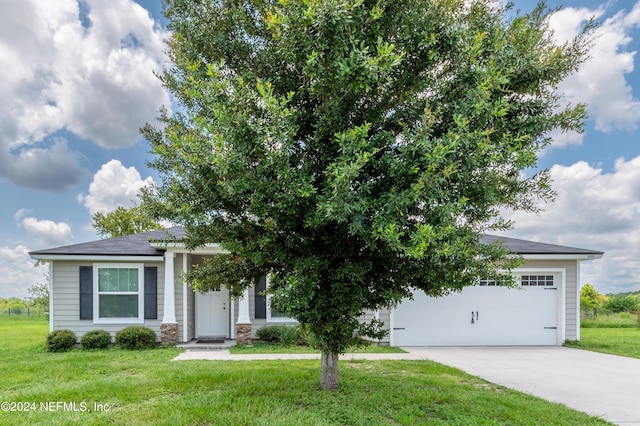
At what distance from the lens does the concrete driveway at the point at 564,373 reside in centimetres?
563

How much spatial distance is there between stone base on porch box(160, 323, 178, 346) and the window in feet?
31.4

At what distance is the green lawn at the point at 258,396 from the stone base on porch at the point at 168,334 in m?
2.28

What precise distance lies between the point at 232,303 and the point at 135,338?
2.54 meters

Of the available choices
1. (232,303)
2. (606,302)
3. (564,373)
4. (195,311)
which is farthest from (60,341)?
(606,302)

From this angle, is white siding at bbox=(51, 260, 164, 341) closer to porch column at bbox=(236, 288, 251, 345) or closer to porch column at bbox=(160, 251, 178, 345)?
porch column at bbox=(160, 251, 178, 345)

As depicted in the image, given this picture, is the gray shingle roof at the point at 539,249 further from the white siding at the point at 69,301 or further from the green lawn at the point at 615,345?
the white siding at the point at 69,301

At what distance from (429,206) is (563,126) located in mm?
2290

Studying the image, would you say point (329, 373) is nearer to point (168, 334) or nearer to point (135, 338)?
point (168, 334)

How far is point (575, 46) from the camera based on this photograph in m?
5.03

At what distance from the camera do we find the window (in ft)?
37.3

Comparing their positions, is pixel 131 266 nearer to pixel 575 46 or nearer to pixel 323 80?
pixel 323 80

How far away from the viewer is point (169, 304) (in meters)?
10.4

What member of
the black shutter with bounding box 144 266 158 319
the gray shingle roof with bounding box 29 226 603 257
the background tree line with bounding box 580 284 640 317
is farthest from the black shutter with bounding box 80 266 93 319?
the background tree line with bounding box 580 284 640 317

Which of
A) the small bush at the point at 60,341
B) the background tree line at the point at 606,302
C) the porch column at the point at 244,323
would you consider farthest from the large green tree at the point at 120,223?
the background tree line at the point at 606,302
